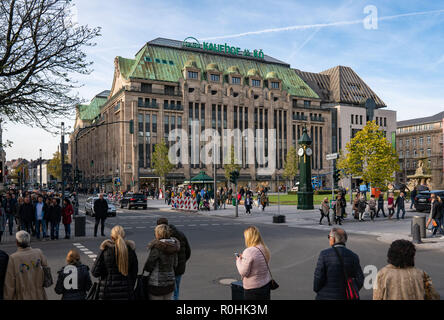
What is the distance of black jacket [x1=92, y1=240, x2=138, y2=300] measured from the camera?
507 cm

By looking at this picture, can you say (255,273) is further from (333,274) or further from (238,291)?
(333,274)

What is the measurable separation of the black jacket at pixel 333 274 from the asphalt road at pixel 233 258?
3.25 m

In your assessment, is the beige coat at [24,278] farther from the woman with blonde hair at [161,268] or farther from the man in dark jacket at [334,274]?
the man in dark jacket at [334,274]

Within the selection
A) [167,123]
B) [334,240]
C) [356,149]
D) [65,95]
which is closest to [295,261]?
[334,240]

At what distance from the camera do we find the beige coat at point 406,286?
3.99 metres

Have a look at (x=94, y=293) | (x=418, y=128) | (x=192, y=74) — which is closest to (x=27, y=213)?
(x=94, y=293)

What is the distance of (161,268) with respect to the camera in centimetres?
549

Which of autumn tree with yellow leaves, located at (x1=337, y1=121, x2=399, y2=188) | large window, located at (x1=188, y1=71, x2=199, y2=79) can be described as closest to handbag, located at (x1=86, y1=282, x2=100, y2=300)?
autumn tree with yellow leaves, located at (x1=337, y1=121, x2=399, y2=188)

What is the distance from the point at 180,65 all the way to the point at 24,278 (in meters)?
79.3

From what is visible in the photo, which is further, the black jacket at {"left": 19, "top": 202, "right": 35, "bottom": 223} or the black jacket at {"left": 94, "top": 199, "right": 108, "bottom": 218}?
the black jacket at {"left": 94, "top": 199, "right": 108, "bottom": 218}

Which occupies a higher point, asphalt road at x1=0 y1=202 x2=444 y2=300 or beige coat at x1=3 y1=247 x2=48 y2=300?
beige coat at x1=3 y1=247 x2=48 y2=300

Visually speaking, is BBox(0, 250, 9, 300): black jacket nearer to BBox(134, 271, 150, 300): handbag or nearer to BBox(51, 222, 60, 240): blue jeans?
BBox(134, 271, 150, 300): handbag

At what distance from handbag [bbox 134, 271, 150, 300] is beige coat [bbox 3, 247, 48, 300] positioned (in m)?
1.25
